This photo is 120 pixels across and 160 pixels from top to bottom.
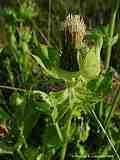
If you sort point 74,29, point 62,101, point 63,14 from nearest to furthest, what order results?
1. point 74,29
2. point 62,101
3. point 63,14

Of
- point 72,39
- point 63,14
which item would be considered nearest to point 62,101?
point 72,39

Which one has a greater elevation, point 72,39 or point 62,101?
point 72,39

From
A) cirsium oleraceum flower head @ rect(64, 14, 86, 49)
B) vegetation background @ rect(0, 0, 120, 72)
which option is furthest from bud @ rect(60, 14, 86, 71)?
vegetation background @ rect(0, 0, 120, 72)

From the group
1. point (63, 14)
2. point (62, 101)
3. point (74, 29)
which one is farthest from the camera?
point (63, 14)

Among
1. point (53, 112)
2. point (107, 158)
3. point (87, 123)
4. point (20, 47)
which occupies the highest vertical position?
point (20, 47)

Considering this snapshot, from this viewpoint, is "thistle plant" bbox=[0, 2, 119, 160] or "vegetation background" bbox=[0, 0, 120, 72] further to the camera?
"vegetation background" bbox=[0, 0, 120, 72]

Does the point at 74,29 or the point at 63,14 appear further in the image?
the point at 63,14

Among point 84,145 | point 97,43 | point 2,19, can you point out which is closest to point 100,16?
point 2,19

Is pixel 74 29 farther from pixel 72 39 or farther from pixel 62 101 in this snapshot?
pixel 62 101

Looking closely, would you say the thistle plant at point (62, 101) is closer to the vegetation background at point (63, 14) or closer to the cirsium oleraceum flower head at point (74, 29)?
the cirsium oleraceum flower head at point (74, 29)

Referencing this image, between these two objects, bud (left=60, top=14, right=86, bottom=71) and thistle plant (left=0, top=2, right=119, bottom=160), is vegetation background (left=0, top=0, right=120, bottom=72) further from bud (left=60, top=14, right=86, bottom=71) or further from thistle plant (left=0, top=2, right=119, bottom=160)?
bud (left=60, top=14, right=86, bottom=71)

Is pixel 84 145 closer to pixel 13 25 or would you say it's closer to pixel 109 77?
pixel 109 77
